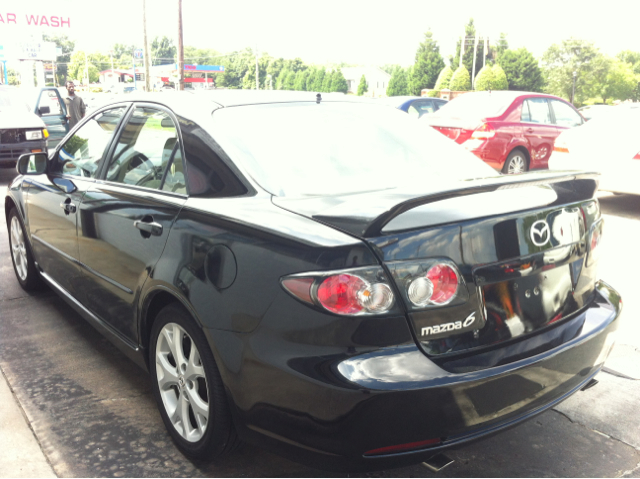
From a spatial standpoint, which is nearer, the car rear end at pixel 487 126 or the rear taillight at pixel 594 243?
the rear taillight at pixel 594 243

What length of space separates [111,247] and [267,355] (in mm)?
1328

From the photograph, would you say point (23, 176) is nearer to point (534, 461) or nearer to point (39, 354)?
point (39, 354)

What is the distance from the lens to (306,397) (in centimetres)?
201

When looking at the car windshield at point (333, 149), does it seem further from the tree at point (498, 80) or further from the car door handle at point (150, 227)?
the tree at point (498, 80)

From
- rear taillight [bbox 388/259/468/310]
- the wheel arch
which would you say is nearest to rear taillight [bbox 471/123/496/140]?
the wheel arch

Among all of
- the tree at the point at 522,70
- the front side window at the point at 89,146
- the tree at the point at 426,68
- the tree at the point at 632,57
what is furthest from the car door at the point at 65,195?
the tree at the point at 632,57

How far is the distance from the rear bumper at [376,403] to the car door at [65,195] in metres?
1.83

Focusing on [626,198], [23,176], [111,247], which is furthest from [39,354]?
[626,198]

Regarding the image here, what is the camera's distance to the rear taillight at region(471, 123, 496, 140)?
1024 centimetres

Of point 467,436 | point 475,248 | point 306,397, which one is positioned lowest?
point 467,436

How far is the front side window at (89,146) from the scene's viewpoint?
3.54 metres

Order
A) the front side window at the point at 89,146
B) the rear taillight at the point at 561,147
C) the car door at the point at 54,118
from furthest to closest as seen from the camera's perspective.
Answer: the car door at the point at 54,118, the rear taillight at the point at 561,147, the front side window at the point at 89,146

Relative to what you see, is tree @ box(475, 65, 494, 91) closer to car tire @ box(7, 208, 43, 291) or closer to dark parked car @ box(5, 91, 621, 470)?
car tire @ box(7, 208, 43, 291)

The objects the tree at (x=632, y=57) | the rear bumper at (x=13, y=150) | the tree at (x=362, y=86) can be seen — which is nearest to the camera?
the rear bumper at (x=13, y=150)
